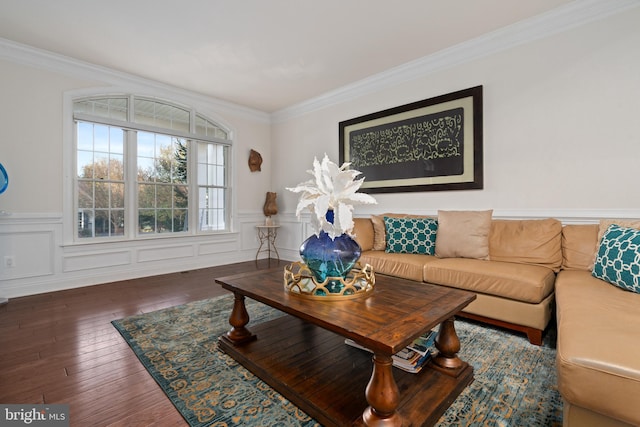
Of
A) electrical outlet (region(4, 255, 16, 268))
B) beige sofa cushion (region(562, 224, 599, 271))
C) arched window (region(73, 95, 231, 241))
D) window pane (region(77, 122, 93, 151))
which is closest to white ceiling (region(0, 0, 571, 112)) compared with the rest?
arched window (region(73, 95, 231, 241))

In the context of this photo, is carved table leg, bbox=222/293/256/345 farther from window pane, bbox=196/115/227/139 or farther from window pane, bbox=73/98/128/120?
window pane, bbox=196/115/227/139

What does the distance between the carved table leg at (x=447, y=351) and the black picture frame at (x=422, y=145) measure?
6.45ft

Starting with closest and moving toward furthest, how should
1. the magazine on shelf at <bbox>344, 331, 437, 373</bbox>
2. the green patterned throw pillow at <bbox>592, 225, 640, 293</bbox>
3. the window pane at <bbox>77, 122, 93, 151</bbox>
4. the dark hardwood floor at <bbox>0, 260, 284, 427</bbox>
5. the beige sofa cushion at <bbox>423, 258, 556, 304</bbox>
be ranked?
the dark hardwood floor at <bbox>0, 260, 284, 427</bbox> < the magazine on shelf at <bbox>344, 331, 437, 373</bbox> < the green patterned throw pillow at <bbox>592, 225, 640, 293</bbox> < the beige sofa cushion at <bbox>423, 258, 556, 304</bbox> < the window pane at <bbox>77, 122, 93, 151</bbox>

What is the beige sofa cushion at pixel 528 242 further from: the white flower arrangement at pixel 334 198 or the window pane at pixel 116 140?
the window pane at pixel 116 140

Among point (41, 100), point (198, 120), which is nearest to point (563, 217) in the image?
point (198, 120)

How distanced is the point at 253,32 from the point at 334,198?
2250 mm

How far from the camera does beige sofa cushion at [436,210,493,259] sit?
2.59 m

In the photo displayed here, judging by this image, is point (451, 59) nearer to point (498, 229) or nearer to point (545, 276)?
point (498, 229)

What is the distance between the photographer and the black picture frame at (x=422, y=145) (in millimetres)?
3043

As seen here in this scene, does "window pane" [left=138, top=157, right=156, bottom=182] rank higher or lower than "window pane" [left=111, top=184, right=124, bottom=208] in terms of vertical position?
higher

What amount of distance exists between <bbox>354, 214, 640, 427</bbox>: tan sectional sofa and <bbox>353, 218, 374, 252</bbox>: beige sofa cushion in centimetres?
1

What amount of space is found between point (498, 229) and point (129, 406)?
2.90 m

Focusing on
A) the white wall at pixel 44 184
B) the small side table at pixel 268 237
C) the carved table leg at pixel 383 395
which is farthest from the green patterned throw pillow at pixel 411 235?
the white wall at pixel 44 184

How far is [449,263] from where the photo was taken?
2410 mm
